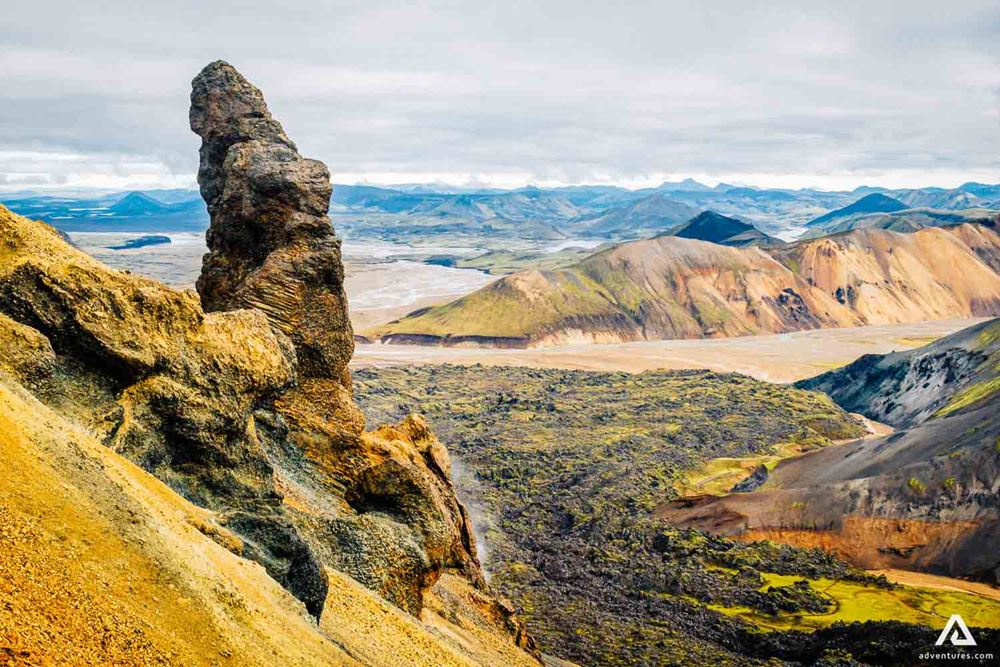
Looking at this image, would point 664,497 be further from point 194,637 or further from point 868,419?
point 194,637

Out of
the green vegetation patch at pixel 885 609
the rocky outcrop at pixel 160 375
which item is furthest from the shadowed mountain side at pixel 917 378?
the rocky outcrop at pixel 160 375

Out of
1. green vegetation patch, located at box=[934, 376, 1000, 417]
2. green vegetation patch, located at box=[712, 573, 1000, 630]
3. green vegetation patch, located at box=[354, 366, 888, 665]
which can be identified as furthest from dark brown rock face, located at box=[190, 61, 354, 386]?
green vegetation patch, located at box=[934, 376, 1000, 417]

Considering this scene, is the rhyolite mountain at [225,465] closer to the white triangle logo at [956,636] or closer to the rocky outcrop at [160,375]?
the rocky outcrop at [160,375]

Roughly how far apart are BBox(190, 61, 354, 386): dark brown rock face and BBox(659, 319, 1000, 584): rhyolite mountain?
5644cm

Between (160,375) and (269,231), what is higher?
(269,231)

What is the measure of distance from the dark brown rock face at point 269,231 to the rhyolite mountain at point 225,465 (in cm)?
9

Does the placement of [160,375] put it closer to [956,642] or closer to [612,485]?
[956,642]

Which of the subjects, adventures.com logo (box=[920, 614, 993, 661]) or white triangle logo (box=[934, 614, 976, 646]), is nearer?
adventures.com logo (box=[920, 614, 993, 661])

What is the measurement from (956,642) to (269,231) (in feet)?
149

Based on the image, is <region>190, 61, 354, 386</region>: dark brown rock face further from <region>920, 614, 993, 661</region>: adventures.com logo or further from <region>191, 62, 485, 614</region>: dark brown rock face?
<region>920, 614, 993, 661</region>: adventures.com logo

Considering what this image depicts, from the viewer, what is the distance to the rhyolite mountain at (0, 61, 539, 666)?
14.7 meters

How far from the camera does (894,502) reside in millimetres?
73625

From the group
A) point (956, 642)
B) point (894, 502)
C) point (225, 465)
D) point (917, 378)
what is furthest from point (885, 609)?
point (917, 378)

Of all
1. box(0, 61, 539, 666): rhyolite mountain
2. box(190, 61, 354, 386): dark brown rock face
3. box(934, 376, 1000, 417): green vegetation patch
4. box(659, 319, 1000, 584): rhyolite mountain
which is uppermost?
box(190, 61, 354, 386): dark brown rock face
